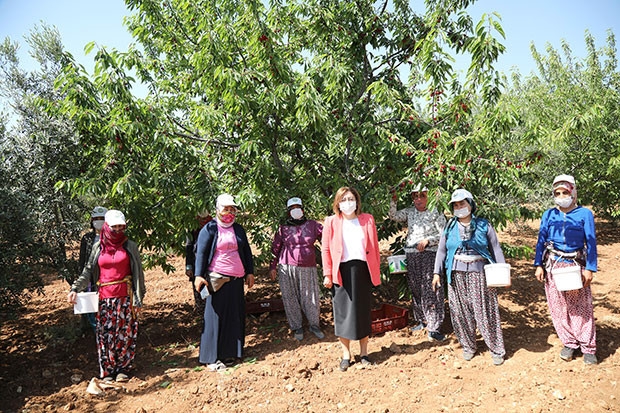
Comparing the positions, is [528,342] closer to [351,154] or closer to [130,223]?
[351,154]

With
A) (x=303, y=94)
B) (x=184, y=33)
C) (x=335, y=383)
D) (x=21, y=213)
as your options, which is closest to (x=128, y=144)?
(x=21, y=213)

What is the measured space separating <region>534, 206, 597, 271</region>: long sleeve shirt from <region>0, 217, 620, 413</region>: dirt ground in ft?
3.29

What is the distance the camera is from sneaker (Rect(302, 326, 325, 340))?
184 inches

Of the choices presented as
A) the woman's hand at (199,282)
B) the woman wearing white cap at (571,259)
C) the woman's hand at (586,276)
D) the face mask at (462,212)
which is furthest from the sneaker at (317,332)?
the woman's hand at (586,276)

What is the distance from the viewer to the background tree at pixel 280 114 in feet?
13.1

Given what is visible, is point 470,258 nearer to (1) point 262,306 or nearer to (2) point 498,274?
(2) point 498,274

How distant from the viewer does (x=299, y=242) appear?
182 inches

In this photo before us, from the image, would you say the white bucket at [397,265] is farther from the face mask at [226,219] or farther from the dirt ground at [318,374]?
the face mask at [226,219]

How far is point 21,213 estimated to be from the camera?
427 centimetres

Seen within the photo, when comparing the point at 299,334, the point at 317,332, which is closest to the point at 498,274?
the point at 317,332

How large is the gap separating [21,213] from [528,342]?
5.48m

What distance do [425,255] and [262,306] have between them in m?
2.53

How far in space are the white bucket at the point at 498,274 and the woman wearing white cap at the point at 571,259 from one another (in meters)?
0.43

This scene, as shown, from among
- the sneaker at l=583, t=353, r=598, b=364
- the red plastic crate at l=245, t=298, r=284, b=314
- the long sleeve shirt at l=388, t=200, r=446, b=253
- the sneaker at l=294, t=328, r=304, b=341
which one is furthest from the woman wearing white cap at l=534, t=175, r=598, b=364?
the red plastic crate at l=245, t=298, r=284, b=314
